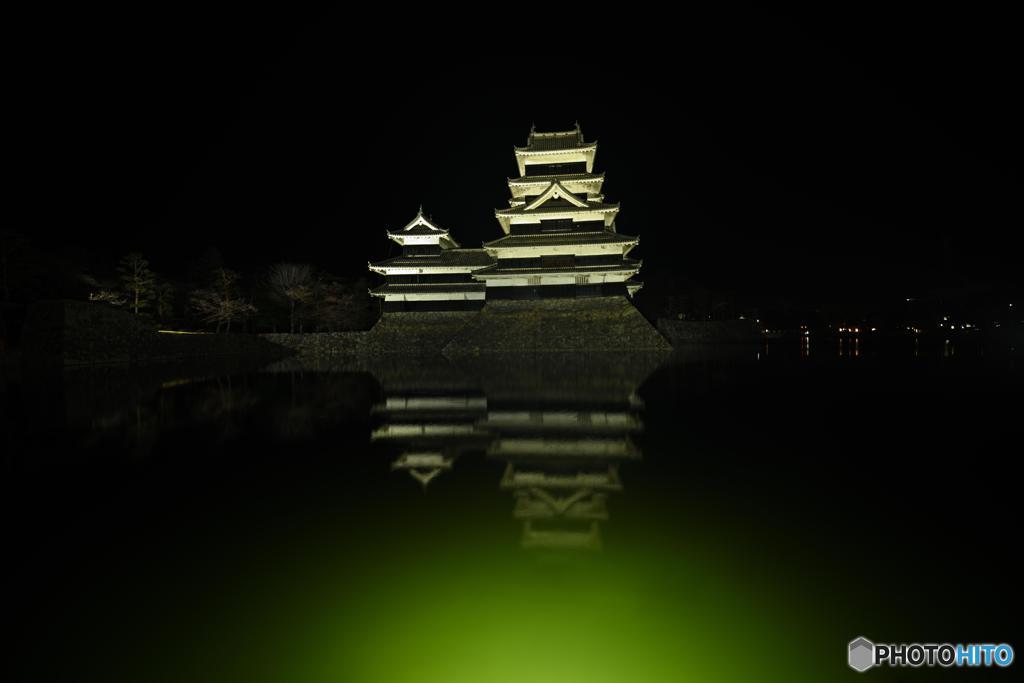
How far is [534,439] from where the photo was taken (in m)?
6.91

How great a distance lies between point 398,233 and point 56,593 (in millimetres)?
32800

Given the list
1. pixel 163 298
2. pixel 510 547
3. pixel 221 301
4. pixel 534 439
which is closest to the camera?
pixel 510 547

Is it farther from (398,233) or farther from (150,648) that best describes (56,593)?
(398,233)

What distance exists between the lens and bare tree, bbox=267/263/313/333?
112 feet

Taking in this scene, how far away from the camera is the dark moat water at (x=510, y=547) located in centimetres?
237

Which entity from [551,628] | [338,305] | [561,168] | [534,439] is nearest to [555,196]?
[561,168]

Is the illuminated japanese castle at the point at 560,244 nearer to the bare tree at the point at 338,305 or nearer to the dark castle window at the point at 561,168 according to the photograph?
the dark castle window at the point at 561,168

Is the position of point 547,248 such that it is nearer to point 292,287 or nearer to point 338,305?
point 338,305

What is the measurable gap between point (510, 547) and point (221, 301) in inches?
1327

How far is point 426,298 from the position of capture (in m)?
33.1

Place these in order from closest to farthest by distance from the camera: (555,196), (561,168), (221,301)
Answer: (555,196)
(221,301)
(561,168)

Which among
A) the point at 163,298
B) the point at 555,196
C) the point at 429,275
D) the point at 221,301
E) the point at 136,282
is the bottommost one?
the point at 221,301

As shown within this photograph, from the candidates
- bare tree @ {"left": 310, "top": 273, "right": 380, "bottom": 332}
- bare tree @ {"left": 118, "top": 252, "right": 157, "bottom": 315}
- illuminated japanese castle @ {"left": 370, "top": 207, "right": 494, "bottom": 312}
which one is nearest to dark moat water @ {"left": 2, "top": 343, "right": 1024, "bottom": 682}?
illuminated japanese castle @ {"left": 370, "top": 207, "right": 494, "bottom": 312}

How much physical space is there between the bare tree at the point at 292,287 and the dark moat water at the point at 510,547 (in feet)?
89.6
